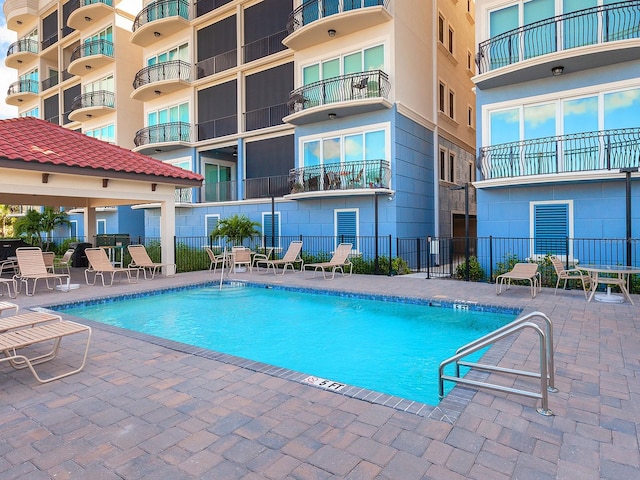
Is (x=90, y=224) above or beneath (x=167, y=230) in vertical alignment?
above

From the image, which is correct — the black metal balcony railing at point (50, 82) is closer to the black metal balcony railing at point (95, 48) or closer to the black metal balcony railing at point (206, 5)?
the black metal balcony railing at point (95, 48)

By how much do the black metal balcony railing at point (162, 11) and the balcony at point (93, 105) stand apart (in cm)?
486

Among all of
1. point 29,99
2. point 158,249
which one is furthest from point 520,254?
point 29,99

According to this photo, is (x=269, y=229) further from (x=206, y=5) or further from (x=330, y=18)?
(x=206, y=5)

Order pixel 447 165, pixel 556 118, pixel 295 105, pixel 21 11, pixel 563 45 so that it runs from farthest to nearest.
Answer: pixel 21 11 → pixel 447 165 → pixel 295 105 → pixel 556 118 → pixel 563 45

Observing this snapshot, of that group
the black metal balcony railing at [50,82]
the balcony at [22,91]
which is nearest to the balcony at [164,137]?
the black metal balcony railing at [50,82]

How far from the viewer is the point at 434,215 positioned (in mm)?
17688

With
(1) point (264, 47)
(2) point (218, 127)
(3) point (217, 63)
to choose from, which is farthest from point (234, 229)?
(3) point (217, 63)

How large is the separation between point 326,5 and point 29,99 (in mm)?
28328

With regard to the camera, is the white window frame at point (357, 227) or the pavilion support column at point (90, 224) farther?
the pavilion support column at point (90, 224)

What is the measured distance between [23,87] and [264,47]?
24369 millimetres

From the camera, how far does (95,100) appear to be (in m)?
25.2

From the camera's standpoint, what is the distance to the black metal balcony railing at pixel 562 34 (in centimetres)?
1094

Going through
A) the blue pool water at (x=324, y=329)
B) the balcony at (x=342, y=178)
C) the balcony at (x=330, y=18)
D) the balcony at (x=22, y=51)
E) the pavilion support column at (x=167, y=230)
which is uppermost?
the balcony at (x=22, y=51)
